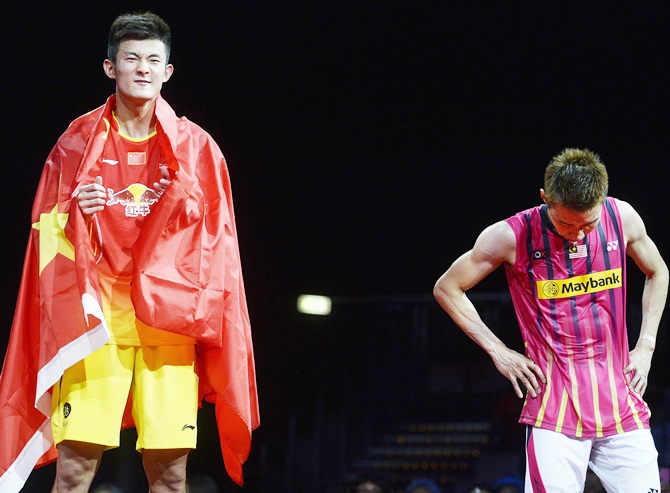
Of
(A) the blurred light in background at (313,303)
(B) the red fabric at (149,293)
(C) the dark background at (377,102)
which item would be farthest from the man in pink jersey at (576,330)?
(A) the blurred light in background at (313,303)

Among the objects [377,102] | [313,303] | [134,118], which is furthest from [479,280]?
[313,303]

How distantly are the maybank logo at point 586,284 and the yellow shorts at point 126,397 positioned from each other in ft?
3.80

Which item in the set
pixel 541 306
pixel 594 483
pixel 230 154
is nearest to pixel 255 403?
pixel 541 306

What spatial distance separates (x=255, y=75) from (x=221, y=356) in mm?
2852

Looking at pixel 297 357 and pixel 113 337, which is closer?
pixel 113 337

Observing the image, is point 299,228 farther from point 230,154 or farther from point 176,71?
point 176,71

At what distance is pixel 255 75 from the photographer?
515 centimetres

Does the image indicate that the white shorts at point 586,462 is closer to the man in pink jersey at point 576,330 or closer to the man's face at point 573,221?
the man in pink jersey at point 576,330

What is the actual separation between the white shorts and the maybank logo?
1.40 feet

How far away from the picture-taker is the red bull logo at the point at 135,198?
2570 mm

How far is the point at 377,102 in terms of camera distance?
5242 millimetres

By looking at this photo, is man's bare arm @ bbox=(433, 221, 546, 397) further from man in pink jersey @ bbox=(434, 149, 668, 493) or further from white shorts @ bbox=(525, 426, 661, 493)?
white shorts @ bbox=(525, 426, 661, 493)

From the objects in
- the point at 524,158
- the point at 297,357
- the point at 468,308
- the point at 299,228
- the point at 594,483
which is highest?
the point at 524,158

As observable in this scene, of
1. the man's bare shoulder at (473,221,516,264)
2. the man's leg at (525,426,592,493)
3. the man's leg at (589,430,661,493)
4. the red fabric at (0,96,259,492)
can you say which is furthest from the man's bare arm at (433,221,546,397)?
the red fabric at (0,96,259,492)
